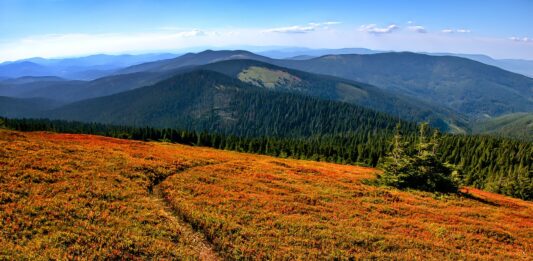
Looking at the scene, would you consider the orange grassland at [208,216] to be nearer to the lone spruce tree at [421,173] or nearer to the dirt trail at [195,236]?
the dirt trail at [195,236]

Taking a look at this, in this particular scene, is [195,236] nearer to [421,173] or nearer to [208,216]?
[208,216]

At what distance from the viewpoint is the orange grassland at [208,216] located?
21.7m

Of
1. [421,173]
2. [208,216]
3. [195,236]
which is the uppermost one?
[208,216]

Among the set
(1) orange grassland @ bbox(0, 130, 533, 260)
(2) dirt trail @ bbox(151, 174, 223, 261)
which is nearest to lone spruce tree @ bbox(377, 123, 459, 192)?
(1) orange grassland @ bbox(0, 130, 533, 260)

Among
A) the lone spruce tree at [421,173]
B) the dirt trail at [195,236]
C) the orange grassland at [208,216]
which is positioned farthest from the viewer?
the lone spruce tree at [421,173]

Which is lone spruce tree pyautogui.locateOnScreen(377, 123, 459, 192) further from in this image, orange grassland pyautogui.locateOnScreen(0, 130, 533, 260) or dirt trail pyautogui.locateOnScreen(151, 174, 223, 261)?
dirt trail pyautogui.locateOnScreen(151, 174, 223, 261)

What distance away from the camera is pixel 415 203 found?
4200cm

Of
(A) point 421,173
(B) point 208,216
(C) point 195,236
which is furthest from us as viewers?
(A) point 421,173

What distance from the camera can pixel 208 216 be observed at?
1088 inches

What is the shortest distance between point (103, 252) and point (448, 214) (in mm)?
38133

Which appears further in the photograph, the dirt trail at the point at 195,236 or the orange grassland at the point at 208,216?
the dirt trail at the point at 195,236

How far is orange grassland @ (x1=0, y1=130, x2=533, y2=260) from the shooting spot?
2170 centimetres

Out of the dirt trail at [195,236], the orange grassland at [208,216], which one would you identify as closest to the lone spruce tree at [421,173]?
the orange grassland at [208,216]

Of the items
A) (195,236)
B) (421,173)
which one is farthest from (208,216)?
(421,173)
